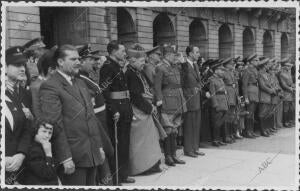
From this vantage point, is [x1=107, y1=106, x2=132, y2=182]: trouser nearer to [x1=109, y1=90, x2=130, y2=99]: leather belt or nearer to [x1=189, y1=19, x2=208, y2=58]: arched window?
[x1=109, y1=90, x2=130, y2=99]: leather belt

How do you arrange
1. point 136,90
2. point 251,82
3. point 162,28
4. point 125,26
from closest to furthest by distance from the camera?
point 136,90, point 251,82, point 125,26, point 162,28

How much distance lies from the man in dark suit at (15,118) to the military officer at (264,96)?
6.90 meters

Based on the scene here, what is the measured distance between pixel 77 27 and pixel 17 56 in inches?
267

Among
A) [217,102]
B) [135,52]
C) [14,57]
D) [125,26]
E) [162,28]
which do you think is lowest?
[217,102]

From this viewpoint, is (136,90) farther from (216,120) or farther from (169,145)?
(216,120)

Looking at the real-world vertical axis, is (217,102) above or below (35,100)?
below

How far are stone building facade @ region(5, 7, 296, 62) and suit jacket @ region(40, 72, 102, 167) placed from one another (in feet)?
9.72

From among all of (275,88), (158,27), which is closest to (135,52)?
(275,88)

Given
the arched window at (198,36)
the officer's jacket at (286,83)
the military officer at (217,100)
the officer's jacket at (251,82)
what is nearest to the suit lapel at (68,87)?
the military officer at (217,100)

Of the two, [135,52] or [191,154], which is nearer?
[135,52]

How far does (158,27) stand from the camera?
51.8ft

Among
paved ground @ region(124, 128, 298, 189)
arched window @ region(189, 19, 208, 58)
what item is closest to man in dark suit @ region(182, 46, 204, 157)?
paved ground @ region(124, 128, 298, 189)

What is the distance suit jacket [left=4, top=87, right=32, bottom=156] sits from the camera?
3.89m

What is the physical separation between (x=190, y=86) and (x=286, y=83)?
432 cm
